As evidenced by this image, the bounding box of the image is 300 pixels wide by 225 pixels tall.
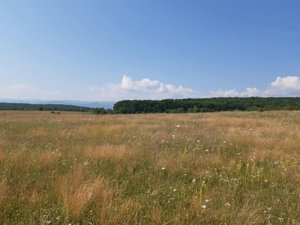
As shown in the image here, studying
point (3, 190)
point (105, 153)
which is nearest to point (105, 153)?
point (105, 153)

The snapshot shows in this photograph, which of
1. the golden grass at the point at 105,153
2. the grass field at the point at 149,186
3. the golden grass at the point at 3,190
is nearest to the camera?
the grass field at the point at 149,186

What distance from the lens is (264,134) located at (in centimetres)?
1446

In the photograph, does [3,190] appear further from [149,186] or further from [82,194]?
[149,186]

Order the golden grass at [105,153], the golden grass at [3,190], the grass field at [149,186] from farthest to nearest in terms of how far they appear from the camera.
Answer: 1. the golden grass at [105,153]
2. the golden grass at [3,190]
3. the grass field at [149,186]

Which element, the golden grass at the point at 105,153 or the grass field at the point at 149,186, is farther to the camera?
the golden grass at the point at 105,153

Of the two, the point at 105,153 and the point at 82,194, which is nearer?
the point at 82,194

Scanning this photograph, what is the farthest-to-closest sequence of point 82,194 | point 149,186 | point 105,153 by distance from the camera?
point 105,153 → point 149,186 → point 82,194

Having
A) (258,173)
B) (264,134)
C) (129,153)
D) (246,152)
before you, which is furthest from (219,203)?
(264,134)

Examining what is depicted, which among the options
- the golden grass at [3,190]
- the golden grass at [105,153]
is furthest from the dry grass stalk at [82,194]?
the golden grass at [105,153]

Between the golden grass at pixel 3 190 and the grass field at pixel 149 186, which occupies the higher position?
the golden grass at pixel 3 190

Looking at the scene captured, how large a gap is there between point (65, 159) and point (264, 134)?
28.9 feet

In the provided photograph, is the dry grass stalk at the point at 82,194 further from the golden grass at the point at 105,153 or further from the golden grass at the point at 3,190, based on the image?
the golden grass at the point at 105,153

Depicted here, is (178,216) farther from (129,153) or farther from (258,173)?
(129,153)

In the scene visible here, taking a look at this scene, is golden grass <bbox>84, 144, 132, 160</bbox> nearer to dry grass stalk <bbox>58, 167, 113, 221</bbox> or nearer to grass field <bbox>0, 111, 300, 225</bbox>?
grass field <bbox>0, 111, 300, 225</bbox>
